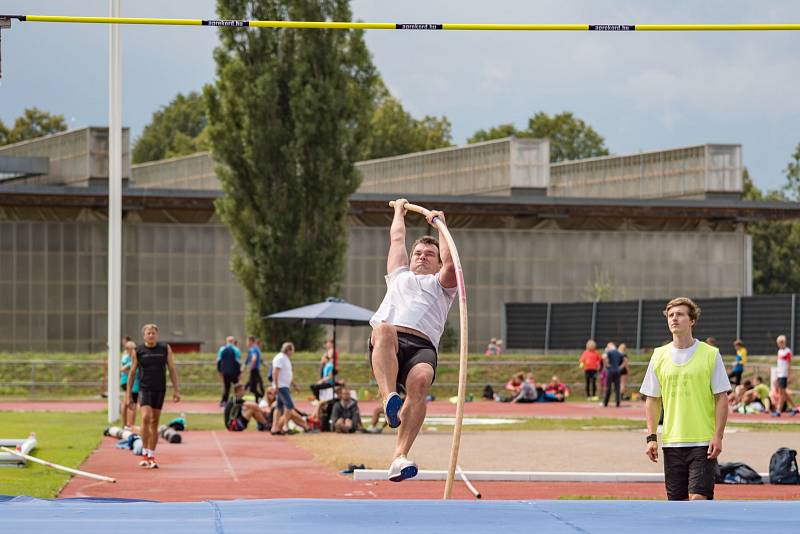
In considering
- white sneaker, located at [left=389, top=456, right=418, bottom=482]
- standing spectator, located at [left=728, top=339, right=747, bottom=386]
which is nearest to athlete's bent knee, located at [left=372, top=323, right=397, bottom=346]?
white sneaker, located at [left=389, top=456, right=418, bottom=482]

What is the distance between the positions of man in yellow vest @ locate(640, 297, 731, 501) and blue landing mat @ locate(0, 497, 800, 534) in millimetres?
1260

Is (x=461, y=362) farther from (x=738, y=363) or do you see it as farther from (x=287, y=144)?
(x=287, y=144)

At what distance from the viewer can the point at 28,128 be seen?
98.9m

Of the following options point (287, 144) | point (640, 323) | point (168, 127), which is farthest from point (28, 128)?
point (640, 323)

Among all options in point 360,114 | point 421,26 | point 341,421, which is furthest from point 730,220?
point 421,26

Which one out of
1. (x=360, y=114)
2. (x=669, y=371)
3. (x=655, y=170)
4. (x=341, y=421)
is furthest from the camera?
(x=655, y=170)

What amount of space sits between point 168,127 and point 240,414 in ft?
313

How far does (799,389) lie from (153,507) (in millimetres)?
31188

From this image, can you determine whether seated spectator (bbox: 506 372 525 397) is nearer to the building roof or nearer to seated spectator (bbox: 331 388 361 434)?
the building roof

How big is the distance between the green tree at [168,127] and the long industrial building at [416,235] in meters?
56.2

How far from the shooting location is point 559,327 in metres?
49.3

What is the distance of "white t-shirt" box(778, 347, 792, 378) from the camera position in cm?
3200

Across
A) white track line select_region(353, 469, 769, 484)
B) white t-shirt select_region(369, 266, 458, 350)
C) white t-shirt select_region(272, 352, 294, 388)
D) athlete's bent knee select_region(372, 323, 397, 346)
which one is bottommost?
white track line select_region(353, 469, 769, 484)

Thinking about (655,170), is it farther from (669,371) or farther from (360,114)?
(669,371)
